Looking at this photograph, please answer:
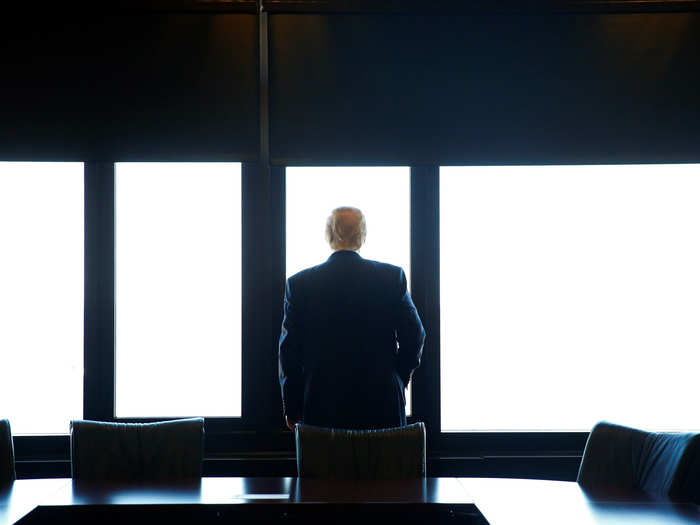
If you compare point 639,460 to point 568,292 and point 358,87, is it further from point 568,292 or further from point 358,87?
point 358,87

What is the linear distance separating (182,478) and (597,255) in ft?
7.52

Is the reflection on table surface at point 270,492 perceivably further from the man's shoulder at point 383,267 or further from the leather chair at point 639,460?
the man's shoulder at point 383,267

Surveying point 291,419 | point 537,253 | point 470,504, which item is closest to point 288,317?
point 291,419

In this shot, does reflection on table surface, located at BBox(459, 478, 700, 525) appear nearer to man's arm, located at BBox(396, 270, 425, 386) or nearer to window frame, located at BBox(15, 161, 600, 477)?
man's arm, located at BBox(396, 270, 425, 386)

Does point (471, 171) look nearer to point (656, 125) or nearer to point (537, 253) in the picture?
point (537, 253)

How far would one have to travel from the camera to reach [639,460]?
2229 mm

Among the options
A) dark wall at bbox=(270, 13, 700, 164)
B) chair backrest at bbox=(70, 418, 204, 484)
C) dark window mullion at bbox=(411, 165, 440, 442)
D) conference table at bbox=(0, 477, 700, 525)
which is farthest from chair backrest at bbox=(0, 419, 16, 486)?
dark window mullion at bbox=(411, 165, 440, 442)

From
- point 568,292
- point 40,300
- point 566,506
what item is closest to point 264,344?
point 40,300

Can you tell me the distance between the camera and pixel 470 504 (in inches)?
74.2

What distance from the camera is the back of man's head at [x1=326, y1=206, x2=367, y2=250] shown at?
2785mm

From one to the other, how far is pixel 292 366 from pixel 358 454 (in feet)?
1.90

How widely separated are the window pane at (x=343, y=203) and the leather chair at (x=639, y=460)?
3.89 feet

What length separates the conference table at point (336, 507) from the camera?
1.80 m

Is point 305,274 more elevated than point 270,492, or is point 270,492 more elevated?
point 305,274
